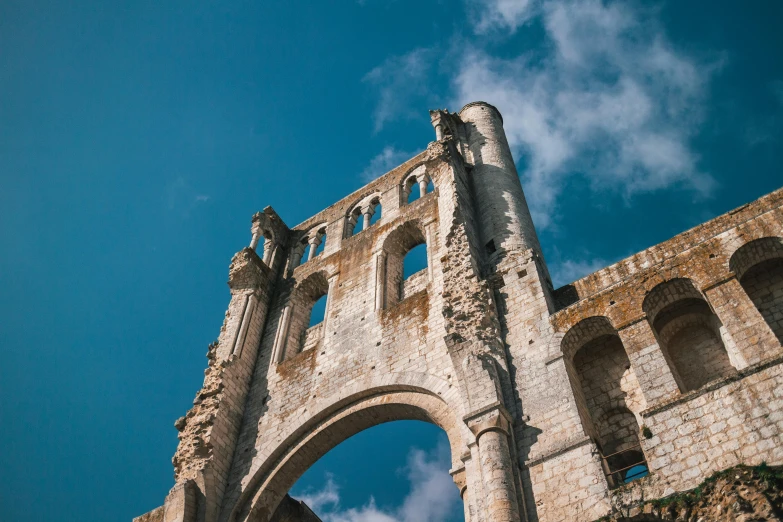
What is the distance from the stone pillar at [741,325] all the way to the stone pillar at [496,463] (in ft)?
10.6

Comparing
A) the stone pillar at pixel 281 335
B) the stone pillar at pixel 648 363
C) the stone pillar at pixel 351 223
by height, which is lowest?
the stone pillar at pixel 648 363

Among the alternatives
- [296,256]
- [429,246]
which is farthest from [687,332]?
[296,256]

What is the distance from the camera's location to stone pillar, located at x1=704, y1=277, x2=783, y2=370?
8758mm

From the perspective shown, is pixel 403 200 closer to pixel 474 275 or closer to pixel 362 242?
pixel 362 242

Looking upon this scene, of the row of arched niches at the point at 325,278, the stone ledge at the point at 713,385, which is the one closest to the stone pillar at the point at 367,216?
the row of arched niches at the point at 325,278

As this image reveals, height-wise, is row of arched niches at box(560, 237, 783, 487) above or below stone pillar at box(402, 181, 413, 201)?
below

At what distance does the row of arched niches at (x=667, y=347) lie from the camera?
9.98 meters

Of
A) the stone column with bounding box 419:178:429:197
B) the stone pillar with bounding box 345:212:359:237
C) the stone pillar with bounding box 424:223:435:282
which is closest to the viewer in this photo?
the stone pillar with bounding box 424:223:435:282

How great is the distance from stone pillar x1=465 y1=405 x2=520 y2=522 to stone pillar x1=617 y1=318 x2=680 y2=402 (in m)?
1.99

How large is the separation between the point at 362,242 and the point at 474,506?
9.04 m

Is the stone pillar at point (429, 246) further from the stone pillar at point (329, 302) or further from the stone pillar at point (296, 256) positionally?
the stone pillar at point (296, 256)

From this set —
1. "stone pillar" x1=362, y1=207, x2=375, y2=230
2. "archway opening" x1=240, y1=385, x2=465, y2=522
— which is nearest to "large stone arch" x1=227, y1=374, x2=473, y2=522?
"archway opening" x1=240, y1=385, x2=465, y2=522

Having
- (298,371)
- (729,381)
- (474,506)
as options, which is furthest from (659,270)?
(298,371)

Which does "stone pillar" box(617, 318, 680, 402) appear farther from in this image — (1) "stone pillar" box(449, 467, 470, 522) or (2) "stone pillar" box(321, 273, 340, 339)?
(2) "stone pillar" box(321, 273, 340, 339)
